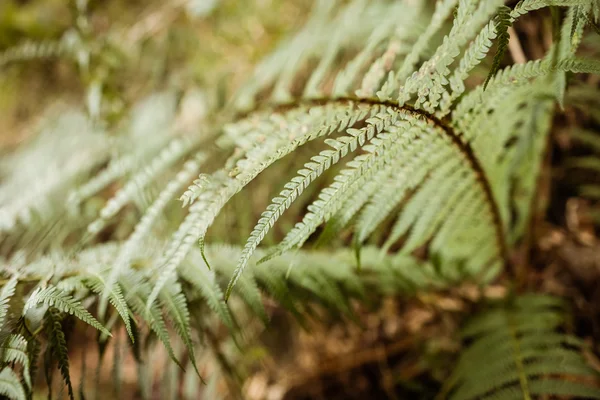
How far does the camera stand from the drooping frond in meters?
0.88

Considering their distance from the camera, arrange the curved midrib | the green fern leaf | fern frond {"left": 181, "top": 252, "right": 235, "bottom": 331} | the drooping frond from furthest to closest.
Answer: the drooping frond, fern frond {"left": 181, "top": 252, "right": 235, "bottom": 331}, the curved midrib, the green fern leaf

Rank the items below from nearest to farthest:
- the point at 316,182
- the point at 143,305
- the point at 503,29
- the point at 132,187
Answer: the point at 503,29 < the point at 143,305 < the point at 132,187 < the point at 316,182

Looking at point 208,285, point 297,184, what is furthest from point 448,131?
point 208,285

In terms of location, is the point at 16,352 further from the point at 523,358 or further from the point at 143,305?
the point at 523,358

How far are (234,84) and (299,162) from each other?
0.75m

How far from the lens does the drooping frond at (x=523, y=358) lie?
2.87 ft

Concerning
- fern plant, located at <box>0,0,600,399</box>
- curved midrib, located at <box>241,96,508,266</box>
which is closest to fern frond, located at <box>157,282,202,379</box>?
fern plant, located at <box>0,0,600,399</box>

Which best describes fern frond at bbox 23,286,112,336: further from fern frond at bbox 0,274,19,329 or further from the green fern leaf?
the green fern leaf

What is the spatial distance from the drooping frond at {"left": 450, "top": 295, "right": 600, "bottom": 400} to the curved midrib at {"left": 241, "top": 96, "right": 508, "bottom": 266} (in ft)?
0.63

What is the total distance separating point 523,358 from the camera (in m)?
1.04

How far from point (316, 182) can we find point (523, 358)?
30.4 inches

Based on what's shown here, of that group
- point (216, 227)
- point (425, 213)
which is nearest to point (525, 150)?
point (425, 213)

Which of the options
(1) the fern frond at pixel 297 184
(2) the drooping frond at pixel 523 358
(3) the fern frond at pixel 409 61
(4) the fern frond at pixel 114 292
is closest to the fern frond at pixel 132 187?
(4) the fern frond at pixel 114 292

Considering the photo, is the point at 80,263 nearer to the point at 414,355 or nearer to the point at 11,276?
the point at 11,276
